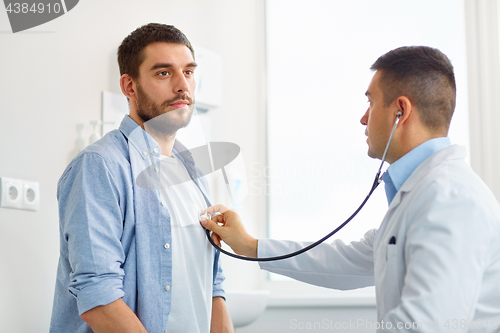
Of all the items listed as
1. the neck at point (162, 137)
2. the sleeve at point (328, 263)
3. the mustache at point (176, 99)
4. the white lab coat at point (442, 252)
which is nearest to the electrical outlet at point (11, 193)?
the neck at point (162, 137)

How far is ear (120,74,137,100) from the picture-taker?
130cm

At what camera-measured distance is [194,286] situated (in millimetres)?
1221

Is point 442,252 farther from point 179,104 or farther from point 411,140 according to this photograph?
point 179,104

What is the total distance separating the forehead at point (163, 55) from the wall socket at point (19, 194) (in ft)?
1.69

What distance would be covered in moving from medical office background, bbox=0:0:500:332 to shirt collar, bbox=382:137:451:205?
0.39 metres

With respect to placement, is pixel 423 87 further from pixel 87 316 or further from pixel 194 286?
pixel 87 316

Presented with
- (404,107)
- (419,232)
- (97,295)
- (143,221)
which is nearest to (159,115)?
(143,221)

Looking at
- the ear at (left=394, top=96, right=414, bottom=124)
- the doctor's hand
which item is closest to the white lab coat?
the ear at (left=394, top=96, right=414, bottom=124)

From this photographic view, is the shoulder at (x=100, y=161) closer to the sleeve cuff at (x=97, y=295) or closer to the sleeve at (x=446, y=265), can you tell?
the sleeve cuff at (x=97, y=295)

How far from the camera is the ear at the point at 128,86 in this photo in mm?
1300

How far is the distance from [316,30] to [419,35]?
0.49m

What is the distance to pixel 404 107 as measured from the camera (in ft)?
3.57

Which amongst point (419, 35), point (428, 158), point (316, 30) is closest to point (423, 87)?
point (428, 158)

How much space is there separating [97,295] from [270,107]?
1058 millimetres
